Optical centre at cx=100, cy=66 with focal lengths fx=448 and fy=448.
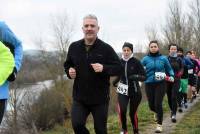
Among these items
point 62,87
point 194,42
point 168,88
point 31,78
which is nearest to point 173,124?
point 168,88

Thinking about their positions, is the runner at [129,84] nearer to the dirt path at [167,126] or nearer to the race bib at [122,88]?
the race bib at [122,88]

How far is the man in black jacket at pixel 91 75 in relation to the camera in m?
5.79

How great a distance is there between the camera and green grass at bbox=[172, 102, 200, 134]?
383 inches

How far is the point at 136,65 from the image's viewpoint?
9.01 meters

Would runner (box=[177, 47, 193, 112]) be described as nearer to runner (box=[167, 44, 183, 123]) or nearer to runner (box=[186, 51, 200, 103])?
runner (box=[186, 51, 200, 103])

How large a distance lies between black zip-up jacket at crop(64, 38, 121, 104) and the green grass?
3656mm

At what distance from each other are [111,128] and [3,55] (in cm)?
681

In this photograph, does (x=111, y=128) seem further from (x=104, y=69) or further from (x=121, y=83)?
(x=104, y=69)

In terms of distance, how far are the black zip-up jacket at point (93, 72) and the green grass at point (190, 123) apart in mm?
3656

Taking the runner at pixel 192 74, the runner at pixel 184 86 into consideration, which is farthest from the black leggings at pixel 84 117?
the runner at pixel 192 74

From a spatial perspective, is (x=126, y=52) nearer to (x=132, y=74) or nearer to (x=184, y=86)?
(x=132, y=74)

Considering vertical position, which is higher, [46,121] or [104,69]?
[104,69]


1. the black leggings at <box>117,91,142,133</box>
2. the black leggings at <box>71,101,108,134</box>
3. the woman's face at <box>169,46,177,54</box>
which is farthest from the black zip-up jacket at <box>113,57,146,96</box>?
the black leggings at <box>71,101,108,134</box>

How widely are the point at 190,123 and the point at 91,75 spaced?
6.07 meters
